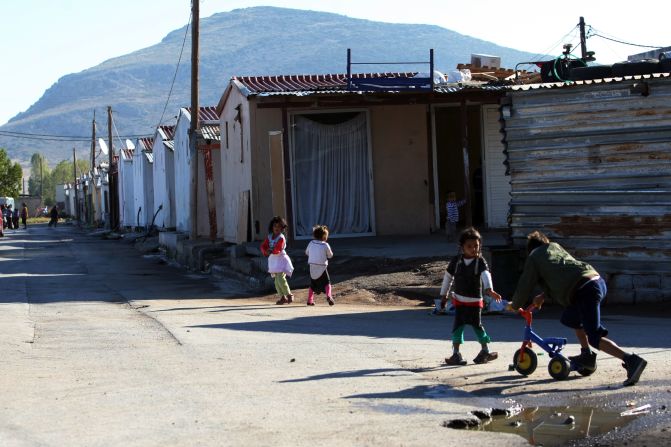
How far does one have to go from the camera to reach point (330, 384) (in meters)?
8.77

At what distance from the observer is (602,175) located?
14914 mm

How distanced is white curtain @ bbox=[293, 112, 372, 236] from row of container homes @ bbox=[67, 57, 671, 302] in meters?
0.03

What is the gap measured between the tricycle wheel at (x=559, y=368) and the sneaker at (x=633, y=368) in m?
0.51

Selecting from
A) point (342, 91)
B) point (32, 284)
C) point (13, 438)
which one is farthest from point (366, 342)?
point (32, 284)

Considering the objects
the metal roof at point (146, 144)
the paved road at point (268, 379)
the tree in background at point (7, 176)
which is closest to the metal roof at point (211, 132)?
the paved road at point (268, 379)

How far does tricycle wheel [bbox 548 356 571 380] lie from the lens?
28.7 ft

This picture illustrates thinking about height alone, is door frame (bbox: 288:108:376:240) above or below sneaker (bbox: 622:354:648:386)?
above

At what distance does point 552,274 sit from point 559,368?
763 mm

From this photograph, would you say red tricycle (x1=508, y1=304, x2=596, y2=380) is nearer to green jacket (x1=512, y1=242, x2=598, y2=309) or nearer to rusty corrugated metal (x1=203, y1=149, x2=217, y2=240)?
green jacket (x1=512, y1=242, x2=598, y2=309)

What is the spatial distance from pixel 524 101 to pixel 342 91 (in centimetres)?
566

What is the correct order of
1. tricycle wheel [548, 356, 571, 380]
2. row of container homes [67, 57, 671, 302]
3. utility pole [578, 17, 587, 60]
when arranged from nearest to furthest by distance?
tricycle wheel [548, 356, 571, 380] < row of container homes [67, 57, 671, 302] < utility pole [578, 17, 587, 60]

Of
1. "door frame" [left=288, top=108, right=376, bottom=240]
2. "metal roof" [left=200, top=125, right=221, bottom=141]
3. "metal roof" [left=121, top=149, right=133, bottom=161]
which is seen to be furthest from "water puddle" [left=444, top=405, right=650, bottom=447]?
"metal roof" [left=121, top=149, right=133, bottom=161]

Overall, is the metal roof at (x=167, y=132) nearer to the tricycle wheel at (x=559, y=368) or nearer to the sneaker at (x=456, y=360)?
the sneaker at (x=456, y=360)

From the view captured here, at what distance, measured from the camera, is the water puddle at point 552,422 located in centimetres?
691
